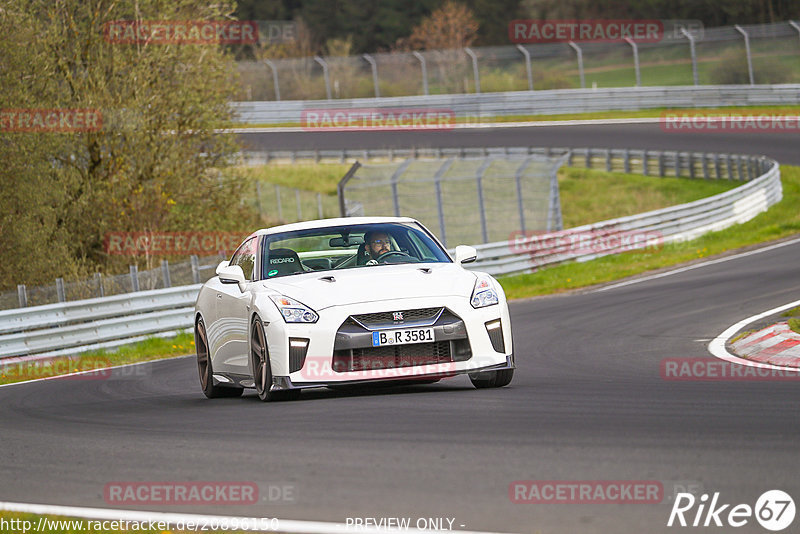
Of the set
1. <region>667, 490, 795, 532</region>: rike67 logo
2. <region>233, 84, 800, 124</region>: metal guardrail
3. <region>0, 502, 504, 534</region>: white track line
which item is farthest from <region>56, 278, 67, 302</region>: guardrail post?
<region>233, 84, 800, 124</region>: metal guardrail

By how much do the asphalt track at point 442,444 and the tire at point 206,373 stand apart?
0.18 m

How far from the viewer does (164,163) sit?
26328 millimetres

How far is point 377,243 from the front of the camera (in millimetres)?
10344

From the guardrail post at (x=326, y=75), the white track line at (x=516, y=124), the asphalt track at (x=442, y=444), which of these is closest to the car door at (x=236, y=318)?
the asphalt track at (x=442, y=444)

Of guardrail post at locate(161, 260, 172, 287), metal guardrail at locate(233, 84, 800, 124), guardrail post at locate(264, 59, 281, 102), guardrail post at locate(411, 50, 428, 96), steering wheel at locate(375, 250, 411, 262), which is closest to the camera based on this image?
steering wheel at locate(375, 250, 411, 262)

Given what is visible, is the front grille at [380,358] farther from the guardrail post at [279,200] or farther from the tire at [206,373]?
the guardrail post at [279,200]

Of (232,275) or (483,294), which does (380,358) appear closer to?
(483,294)

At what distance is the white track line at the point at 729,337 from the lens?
10757mm

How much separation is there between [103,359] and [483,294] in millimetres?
10366

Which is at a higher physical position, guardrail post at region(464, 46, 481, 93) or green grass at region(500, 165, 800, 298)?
guardrail post at region(464, 46, 481, 93)

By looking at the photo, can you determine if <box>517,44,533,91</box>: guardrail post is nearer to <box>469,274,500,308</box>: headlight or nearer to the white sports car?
the white sports car

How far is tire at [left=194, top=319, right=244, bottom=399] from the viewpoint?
443 inches

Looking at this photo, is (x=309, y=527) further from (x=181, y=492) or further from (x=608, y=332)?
(x=608, y=332)

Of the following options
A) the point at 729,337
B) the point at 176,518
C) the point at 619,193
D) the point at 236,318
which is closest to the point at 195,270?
the point at 729,337
